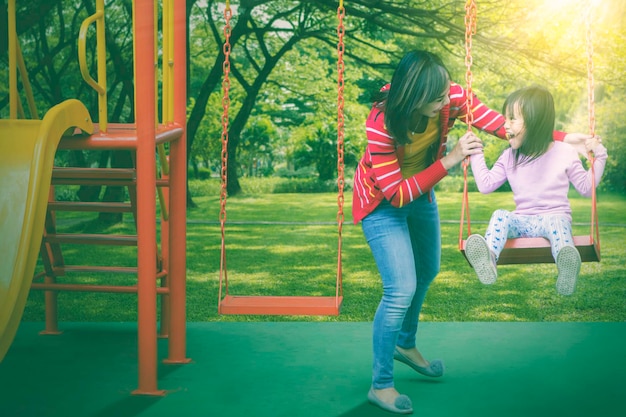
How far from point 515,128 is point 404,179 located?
846 mm

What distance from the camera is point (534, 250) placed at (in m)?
4.05

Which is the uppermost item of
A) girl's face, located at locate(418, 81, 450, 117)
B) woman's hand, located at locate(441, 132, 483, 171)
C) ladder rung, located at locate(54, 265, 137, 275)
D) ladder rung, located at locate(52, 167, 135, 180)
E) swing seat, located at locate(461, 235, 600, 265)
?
girl's face, located at locate(418, 81, 450, 117)

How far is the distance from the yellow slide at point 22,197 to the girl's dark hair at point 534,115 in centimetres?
219

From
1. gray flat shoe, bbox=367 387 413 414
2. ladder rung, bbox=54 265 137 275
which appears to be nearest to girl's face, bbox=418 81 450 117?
gray flat shoe, bbox=367 387 413 414

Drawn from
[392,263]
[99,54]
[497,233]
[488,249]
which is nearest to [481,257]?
[488,249]

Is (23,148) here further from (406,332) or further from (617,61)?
(617,61)

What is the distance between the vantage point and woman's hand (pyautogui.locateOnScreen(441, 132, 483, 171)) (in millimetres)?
3467

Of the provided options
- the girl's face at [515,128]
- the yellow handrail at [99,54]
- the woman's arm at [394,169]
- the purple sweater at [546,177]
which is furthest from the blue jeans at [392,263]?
the yellow handrail at [99,54]

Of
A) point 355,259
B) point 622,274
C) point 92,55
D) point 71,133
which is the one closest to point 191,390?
point 71,133

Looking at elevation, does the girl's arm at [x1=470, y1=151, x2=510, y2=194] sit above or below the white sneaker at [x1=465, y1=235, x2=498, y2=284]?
above

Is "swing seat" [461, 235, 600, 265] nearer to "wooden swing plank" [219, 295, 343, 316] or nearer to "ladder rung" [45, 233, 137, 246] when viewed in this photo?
"wooden swing plank" [219, 295, 343, 316]

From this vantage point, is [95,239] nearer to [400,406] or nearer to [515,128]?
[400,406]

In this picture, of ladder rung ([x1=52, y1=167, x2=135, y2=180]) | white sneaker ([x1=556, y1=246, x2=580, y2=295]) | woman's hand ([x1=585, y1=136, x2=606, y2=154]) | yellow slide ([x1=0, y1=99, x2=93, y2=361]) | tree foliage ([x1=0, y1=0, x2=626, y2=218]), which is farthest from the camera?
tree foliage ([x1=0, y1=0, x2=626, y2=218])

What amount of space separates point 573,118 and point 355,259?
427cm
